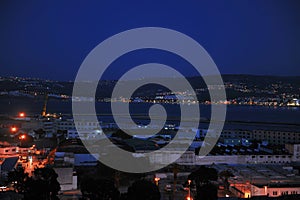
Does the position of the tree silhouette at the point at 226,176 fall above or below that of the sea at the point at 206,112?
below

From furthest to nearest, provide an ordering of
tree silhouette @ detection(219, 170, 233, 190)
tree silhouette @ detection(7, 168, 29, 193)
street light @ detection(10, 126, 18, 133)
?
street light @ detection(10, 126, 18, 133), tree silhouette @ detection(219, 170, 233, 190), tree silhouette @ detection(7, 168, 29, 193)

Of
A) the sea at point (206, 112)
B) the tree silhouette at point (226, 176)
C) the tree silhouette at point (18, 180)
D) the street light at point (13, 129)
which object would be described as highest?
the sea at point (206, 112)

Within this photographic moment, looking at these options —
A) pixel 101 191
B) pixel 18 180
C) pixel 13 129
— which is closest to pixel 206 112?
pixel 13 129

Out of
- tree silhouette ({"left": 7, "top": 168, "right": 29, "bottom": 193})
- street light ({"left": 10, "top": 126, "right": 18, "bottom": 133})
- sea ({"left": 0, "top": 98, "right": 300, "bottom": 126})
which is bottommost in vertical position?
tree silhouette ({"left": 7, "top": 168, "right": 29, "bottom": 193})

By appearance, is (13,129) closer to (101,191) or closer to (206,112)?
(101,191)

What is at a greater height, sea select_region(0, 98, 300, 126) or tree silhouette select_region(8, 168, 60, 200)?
sea select_region(0, 98, 300, 126)

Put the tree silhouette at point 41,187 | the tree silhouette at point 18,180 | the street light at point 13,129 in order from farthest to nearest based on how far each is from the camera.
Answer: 1. the street light at point 13,129
2. the tree silhouette at point 18,180
3. the tree silhouette at point 41,187

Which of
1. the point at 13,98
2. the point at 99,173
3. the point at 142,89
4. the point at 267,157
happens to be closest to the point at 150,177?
the point at 99,173

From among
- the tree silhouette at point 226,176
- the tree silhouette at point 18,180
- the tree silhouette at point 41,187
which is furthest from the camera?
the tree silhouette at point 226,176

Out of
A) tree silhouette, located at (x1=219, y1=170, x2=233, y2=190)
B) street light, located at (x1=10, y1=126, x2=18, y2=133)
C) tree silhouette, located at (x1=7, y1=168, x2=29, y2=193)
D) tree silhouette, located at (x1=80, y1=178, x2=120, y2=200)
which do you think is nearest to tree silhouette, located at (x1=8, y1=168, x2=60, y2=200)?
tree silhouette, located at (x1=7, y1=168, x2=29, y2=193)

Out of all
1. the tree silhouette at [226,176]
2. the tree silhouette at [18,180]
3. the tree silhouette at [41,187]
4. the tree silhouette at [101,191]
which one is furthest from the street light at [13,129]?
the tree silhouette at [101,191]

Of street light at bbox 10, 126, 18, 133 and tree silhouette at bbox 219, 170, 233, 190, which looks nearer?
tree silhouette at bbox 219, 170, 233, 190

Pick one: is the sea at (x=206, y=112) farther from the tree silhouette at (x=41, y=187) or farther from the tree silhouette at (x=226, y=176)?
the tree silhouette at (x=41, y=187)

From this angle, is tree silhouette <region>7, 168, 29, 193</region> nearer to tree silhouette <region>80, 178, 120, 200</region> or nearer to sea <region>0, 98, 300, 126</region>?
tree silhouette <region>80, 178, 120, 200</region>
